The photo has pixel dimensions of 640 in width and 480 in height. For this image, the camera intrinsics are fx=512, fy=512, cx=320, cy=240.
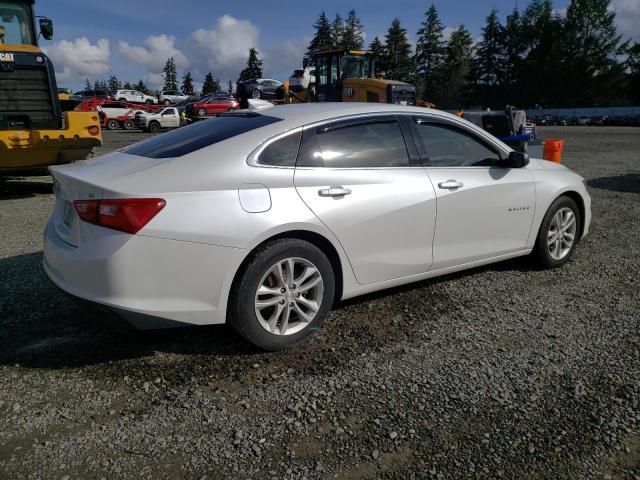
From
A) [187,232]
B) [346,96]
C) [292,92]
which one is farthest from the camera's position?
[292,92]

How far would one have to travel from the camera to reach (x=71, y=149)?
8742mm

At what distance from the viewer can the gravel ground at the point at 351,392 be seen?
2330 millimetres

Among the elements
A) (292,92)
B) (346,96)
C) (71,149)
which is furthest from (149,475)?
(292,92)

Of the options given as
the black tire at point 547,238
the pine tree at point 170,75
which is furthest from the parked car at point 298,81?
the pine tree at point 170,75

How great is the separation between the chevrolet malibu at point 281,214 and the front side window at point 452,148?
0.04 feet

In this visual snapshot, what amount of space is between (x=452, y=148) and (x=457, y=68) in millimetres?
93792

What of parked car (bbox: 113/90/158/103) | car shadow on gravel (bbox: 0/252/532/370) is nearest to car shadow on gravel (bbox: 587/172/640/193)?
car shadow on gravel (bbox: 0/252/532/370)

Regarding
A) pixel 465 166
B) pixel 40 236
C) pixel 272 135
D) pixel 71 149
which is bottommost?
pixel 40 236

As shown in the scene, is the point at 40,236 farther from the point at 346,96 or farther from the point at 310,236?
the point at 346,96

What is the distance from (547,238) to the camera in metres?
4.76

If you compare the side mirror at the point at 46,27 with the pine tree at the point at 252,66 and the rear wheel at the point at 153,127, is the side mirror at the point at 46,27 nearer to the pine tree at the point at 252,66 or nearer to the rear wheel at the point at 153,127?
the rear wheel at the point at 153,127

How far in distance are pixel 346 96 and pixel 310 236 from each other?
56.2 feet

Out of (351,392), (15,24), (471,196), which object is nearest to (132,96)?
(15,24)

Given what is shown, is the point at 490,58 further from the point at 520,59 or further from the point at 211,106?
the point at 211,106
